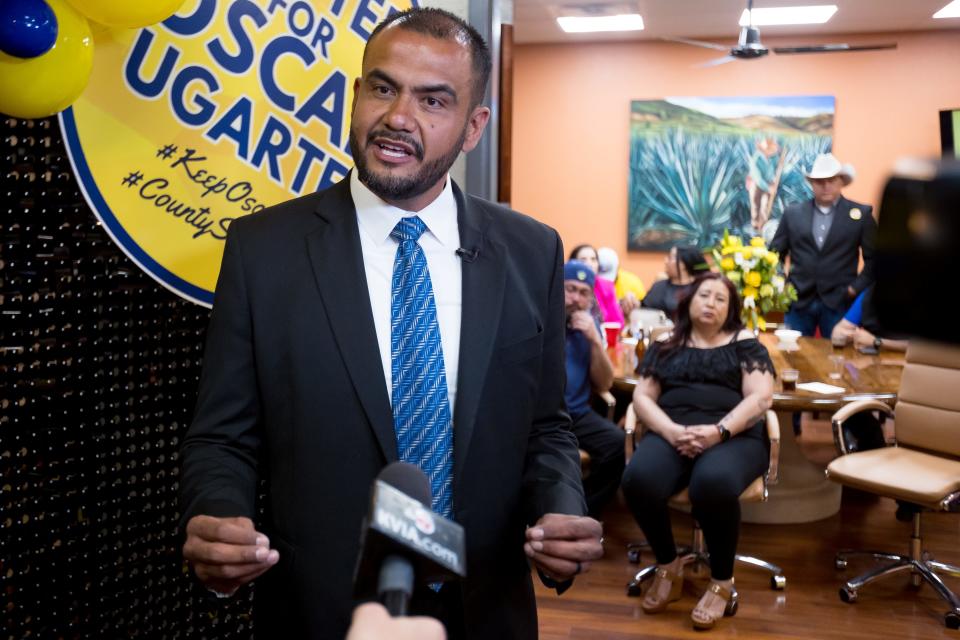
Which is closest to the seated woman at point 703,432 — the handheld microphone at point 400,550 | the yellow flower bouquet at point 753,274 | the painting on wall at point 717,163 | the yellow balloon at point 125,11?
the yellow flower bouquet at point 753,274

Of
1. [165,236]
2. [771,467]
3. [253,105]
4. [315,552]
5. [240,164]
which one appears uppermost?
[253,105]

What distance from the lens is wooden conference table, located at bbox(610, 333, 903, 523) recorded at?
4.41m

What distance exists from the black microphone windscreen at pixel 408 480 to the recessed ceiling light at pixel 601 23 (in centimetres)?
810

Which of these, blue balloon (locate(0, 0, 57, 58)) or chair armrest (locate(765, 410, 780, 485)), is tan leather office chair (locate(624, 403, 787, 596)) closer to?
chair armrest (locate(765, 410, 780, 485))

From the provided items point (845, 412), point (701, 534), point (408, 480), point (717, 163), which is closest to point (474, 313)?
point (408, 480)

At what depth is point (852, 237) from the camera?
6645 mm

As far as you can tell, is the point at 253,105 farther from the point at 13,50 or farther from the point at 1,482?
the point at 1,482

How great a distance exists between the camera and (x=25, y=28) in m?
1.38

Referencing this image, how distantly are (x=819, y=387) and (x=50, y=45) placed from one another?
3661 mm

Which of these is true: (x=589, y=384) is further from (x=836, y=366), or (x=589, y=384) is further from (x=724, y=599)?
(x=836, y=366)

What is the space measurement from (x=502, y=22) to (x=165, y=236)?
3.81 ft

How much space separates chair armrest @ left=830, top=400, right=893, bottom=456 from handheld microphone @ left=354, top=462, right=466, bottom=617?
11.9 feet

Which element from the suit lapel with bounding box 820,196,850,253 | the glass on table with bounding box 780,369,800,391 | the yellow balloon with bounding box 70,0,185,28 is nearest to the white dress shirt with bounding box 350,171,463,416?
the yellow balloon with bounding box 70,0,185,28

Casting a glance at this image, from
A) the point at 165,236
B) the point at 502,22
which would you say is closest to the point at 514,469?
the point at 165,236
